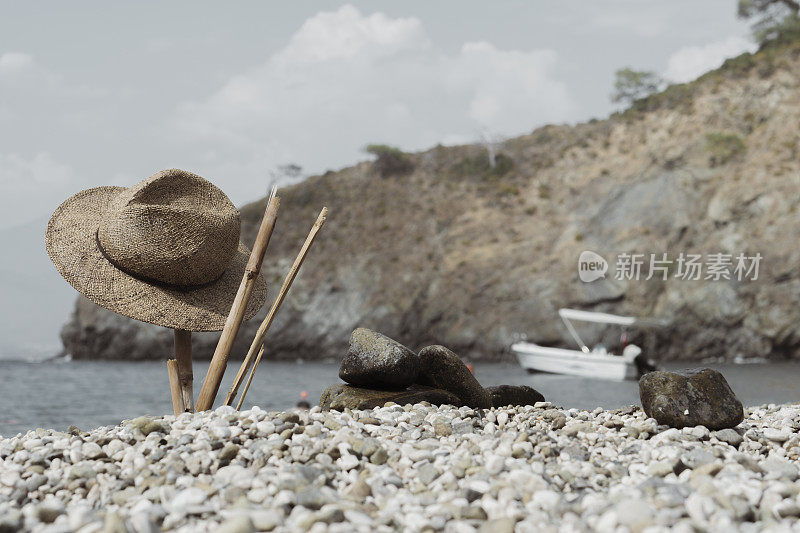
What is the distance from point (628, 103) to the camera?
62188mm

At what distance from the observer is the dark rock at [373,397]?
735cm

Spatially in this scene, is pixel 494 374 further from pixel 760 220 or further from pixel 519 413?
pixel 519 413

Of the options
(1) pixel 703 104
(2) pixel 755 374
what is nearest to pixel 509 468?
(2) pixel 755 374

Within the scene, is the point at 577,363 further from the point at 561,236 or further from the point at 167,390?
the point at 167,390

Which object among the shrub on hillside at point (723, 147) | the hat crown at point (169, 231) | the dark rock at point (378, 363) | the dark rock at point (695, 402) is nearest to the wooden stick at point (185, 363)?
the hat crown at point (169, 231)

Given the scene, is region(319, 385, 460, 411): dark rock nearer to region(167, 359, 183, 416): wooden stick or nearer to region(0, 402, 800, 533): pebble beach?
region(0, 402, 800, 533): pebble beach

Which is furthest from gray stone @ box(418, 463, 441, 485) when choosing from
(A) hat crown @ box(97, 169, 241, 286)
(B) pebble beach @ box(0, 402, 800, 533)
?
(A) hat crown @ box(97, 169, 241, 286)

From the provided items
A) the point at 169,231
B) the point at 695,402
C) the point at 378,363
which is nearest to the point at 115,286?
the point at 169,231

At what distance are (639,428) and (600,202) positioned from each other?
43783mm

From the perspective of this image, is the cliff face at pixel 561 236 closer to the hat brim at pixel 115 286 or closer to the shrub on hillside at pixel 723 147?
the shrub on hillside at pixel 723 147

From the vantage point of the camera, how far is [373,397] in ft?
24.4

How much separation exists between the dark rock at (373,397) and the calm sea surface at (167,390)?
657 centimetres

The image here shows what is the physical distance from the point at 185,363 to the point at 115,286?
1025mm

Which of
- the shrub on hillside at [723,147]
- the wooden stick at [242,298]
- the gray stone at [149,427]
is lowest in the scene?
the gray stone at [149,427]
